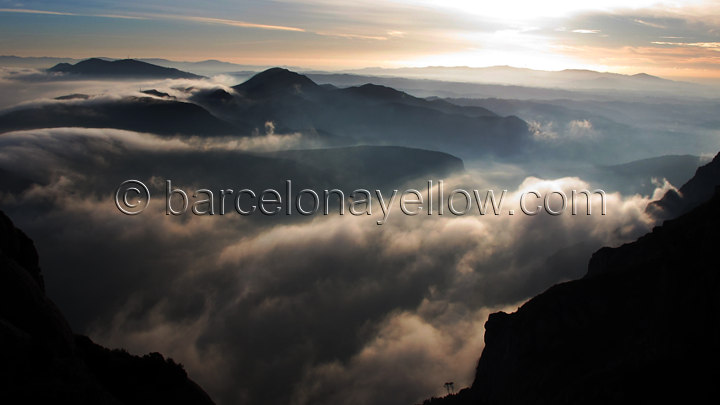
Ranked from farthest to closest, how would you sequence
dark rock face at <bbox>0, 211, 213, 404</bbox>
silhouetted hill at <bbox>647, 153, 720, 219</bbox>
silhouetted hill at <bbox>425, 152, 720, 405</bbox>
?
1. silhouetted hill at <bbox>647, 153, 720, 219</bbox>
2. silhouetted hill at <bbox>425, 152, 720, 405</bbox>
3. dark rock face at <bbox>0, 211, 213, 404</bbox>

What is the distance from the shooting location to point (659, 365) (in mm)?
28562

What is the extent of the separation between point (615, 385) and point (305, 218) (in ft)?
518

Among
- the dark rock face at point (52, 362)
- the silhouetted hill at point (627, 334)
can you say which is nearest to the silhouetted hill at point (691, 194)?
the silhouetted hill at point (627, 334)

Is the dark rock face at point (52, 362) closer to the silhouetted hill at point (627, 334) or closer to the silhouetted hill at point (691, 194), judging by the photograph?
the silhouetted hill at point (627, 334)

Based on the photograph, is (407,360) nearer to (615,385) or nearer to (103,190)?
(615,385)

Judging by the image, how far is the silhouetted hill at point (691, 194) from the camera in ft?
299

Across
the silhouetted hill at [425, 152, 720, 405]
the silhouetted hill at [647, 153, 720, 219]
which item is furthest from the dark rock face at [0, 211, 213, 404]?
the silhouetted hill at [647, 153, 720, 219]

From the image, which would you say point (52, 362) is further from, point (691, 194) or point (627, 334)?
point (691, 194)

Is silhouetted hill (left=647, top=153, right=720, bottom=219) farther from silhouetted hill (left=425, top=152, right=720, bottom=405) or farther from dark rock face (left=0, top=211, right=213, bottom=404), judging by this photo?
dark rock face (left=0, top=211, right=213, bottom=404)

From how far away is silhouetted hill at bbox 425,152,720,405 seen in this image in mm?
28016

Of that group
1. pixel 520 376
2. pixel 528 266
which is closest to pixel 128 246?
pixel 528 266

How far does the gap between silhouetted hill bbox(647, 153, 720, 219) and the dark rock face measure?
96.0 meters

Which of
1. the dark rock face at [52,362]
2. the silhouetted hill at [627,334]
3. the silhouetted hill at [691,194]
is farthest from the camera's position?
the silhouetted hill at [691,194]

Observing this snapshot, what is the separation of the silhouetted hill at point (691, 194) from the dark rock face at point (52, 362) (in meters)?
96.0
